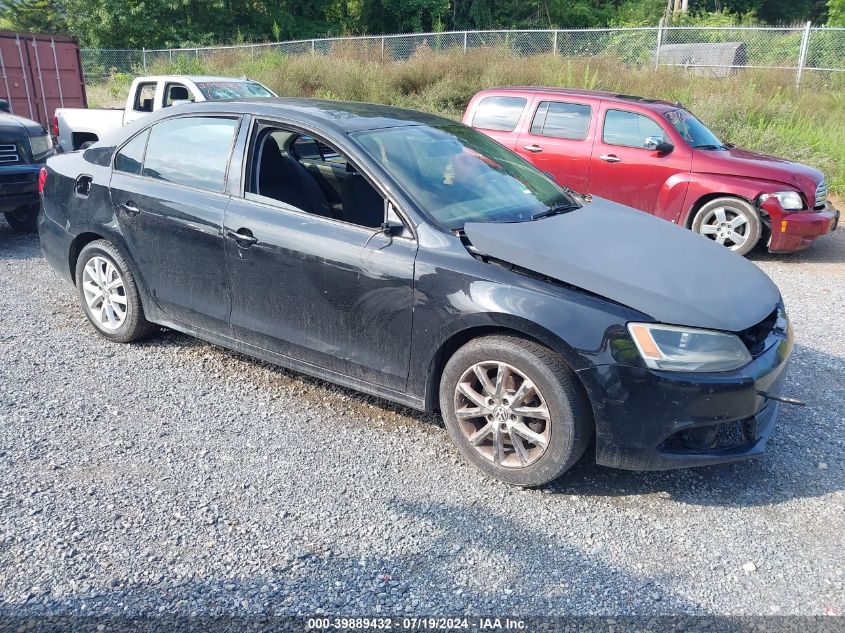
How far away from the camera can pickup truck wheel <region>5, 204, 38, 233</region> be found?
8.12 meters

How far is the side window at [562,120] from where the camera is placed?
832cm

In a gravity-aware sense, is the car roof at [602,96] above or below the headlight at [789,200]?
above

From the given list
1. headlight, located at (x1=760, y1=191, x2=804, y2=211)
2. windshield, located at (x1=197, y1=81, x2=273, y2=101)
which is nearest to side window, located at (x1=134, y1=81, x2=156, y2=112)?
windshield, located at (x1=197, y1=81, x2=273, y2=101)

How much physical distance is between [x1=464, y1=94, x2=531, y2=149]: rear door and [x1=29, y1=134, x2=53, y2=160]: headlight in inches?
202

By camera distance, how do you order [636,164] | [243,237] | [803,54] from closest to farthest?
[243,237] → [636,164] → [803,54]

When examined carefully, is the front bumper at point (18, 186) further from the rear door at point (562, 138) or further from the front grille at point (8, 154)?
the rear door at point (562, 138)

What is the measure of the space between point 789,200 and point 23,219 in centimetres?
873

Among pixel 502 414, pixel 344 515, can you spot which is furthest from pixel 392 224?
pixel 344 515

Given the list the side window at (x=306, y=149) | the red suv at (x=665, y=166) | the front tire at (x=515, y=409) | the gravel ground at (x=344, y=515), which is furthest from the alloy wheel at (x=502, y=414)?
the red suv at (x=665, y=166)

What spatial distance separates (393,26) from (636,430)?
34185 millimetres

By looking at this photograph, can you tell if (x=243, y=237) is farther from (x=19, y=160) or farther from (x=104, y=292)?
(x=19, y=160)

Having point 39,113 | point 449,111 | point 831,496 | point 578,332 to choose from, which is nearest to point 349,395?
point 578,332

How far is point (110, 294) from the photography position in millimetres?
4832

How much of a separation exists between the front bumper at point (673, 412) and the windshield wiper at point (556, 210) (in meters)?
1.21
